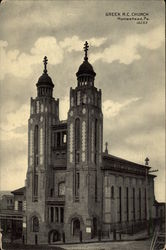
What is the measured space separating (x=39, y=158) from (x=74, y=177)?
1.28 metres

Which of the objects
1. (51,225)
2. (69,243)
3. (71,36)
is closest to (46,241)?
(69,243)

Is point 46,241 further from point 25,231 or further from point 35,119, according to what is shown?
point 35,119

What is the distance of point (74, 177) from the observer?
1216 centimetres

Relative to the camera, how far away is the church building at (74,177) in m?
11.2

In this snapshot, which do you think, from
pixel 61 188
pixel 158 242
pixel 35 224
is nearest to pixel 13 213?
pixel 35 224

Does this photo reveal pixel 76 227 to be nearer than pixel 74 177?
Yes

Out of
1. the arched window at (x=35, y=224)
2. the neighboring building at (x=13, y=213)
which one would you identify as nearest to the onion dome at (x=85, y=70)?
the neighboring building at (x=13, y=213)

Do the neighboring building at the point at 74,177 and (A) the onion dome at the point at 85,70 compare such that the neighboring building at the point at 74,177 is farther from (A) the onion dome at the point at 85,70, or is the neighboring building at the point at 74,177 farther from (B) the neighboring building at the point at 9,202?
(A) the onion dome at the point at 85,70

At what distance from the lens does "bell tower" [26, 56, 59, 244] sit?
1146 cm

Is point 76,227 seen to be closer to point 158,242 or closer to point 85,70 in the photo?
point 158,242

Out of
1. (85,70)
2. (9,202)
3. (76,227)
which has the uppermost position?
(85,70)

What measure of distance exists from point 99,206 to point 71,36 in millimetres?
5360

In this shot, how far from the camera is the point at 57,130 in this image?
41.5 ft

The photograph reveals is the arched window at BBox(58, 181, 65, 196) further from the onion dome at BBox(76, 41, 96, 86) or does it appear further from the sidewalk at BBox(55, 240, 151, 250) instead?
the onion dome at BBox(76, 41, 96, 86)
